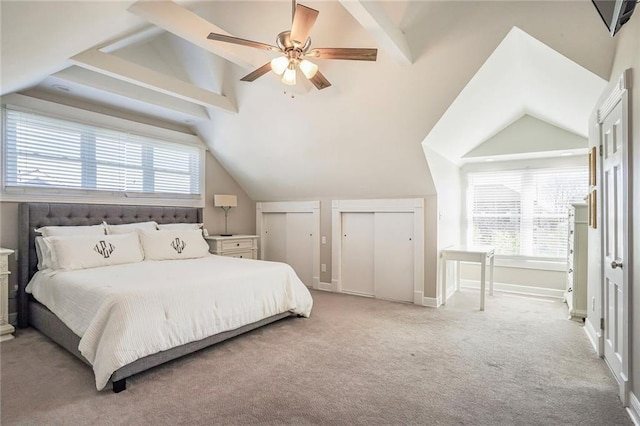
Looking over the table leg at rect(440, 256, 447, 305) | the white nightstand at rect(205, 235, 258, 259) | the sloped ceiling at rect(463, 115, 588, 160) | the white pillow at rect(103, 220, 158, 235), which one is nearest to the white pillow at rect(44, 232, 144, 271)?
the white pillow at rect(103, 220, 158, 235)

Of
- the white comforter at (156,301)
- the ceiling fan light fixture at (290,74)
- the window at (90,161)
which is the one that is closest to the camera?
the white comforter at (156,301)

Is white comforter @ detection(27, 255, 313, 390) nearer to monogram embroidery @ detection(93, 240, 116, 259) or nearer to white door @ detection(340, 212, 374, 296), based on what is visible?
monogram embroidery @ detection(93, 240, 116, 259)

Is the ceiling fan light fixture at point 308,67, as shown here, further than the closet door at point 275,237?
No

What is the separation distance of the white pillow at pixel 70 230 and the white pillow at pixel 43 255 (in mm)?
114

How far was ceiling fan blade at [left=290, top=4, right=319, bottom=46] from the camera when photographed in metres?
2.03

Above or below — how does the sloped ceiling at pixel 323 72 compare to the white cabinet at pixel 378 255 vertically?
above

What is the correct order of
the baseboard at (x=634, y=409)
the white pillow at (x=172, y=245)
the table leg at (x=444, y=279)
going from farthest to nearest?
the table leg at (x=444, y=279), the white pillow at (x=172, y=245), the baseboard at (x=634, y=409)

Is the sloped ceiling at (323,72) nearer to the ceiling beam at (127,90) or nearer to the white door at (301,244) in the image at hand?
the ceiling beam at (127,90)

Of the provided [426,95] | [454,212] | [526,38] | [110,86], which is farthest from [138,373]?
[454,212]

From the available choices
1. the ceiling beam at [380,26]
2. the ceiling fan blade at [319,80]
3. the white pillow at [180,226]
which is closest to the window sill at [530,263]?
the ceiling beam at [380,26]

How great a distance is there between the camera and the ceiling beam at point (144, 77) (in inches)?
123

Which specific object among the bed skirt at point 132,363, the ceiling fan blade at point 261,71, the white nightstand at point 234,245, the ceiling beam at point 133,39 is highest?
the ceiling beam at point 133,39

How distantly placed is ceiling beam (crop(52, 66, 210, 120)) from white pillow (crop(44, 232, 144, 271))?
1.66 meters

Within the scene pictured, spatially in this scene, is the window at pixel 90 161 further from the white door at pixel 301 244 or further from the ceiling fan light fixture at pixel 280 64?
the ceiling fan light fixture at pixel 280 64
